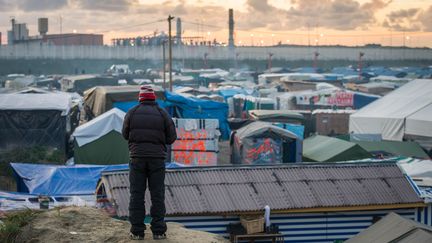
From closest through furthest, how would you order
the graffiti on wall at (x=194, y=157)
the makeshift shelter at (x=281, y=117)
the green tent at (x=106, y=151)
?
the green tent at (x=106, y=151)
the graffiti on wall at (x=194, y=157)
the makeshift shelter at (x=281, y=117)

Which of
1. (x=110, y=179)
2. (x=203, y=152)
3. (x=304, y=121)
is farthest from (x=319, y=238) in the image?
(x=304, y=121)

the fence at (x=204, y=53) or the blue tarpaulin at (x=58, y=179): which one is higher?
the fence at (x=204, y=53)

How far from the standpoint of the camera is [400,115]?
76.8ft

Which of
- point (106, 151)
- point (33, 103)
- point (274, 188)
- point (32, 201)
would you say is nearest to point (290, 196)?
point (274, 188)

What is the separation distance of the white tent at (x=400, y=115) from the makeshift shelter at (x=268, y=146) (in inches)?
239

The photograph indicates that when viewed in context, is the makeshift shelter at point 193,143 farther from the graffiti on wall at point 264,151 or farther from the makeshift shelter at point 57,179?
the makeshift shelter at point 57,179

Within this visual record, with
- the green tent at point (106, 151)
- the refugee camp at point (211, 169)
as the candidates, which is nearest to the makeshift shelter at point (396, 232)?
the refugee camp at point (211, 169)

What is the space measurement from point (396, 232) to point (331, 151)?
1002cm

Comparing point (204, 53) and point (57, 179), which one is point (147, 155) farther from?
point (204, 53)

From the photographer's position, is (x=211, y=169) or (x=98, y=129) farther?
(x=98, y=129)

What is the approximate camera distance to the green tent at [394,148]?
2000 centimetres

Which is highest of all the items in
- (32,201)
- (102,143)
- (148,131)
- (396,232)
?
(148,131)

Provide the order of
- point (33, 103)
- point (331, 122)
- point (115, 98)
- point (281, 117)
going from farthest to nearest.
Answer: point (331, 122), point (281, 117), point (115, 98), point (33, 103)

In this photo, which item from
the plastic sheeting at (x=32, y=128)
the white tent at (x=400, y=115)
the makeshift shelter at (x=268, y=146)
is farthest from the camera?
the white tent at (x=400, y=115)
